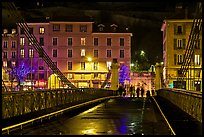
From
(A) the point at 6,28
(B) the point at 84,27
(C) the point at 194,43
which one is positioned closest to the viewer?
(C) the point at 194,43

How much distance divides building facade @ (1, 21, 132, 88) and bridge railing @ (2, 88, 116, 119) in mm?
73734

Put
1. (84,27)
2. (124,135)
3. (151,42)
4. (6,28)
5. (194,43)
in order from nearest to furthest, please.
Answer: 1. (124,135)
2. (194,43)
3. (84,27)
4. (6,28)
5. (151,42)

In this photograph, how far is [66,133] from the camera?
16.6m

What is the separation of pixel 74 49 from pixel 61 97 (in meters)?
82.2

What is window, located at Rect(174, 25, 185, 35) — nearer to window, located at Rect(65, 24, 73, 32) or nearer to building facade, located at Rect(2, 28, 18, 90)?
window, located at Rect(65, 24, 73, 32)

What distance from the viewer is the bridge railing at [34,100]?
18.2 metres

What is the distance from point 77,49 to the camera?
112 meters

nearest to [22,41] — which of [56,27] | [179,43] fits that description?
[56,27]

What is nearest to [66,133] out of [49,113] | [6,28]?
[49,113]

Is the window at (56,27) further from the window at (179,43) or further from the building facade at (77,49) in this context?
the window at (179,43)

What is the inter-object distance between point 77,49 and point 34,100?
296 ft

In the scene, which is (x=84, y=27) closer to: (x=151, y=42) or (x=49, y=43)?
(x=49, y=43)

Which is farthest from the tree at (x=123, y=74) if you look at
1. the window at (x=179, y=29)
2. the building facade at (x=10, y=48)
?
the building facade at (x=10, y=48)

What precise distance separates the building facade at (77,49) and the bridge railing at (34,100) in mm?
73734
